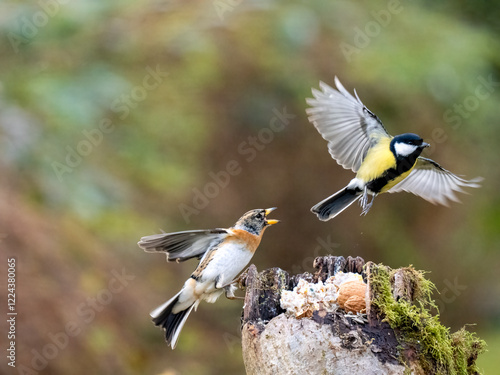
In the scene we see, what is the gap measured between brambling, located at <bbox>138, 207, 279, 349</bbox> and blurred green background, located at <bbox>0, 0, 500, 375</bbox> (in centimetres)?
179

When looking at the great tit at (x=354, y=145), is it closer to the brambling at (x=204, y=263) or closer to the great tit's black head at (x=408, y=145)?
the great tit's black head at (x=408, y=145)

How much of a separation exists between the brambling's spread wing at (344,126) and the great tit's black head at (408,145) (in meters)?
0.36

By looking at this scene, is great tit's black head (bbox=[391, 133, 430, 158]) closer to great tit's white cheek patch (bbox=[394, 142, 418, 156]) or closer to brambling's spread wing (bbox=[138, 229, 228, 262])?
great tit's white cheek patch (bbox=[394, 142, 418, 156])

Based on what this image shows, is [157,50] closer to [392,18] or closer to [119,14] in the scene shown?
[119,14]

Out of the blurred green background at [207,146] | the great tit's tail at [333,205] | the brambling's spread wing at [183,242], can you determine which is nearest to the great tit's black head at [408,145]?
the great tit's tail at [333,205]

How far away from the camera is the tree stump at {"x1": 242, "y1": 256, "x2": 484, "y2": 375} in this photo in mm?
2682

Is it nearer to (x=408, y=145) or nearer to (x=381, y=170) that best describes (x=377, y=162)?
(x=381, y=170)

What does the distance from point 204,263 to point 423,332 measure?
4.99ft

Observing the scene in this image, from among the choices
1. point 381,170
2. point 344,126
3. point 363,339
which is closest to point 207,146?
point 344,126

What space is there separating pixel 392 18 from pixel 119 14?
278cm

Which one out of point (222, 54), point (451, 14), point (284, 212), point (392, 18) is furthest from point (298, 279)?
point (451, 14)

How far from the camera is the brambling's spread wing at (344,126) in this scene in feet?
14.0

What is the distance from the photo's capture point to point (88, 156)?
6.21 meters

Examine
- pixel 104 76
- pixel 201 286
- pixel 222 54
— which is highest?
pixel 201 286
